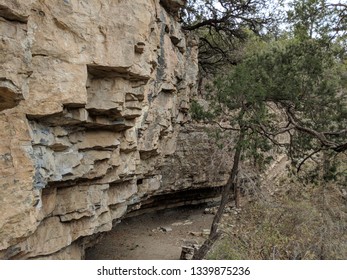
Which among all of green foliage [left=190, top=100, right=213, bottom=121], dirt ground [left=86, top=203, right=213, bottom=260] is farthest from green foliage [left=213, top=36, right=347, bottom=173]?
dirt ground [left=86, top=203, right=213, bottom=260]

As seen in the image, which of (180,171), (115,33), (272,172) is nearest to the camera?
(115,33)

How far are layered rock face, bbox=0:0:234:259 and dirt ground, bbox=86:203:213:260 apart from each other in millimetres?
3908

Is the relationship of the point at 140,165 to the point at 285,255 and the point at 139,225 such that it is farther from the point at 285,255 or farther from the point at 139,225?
the point at 139,225

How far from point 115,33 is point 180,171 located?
856 centimetres

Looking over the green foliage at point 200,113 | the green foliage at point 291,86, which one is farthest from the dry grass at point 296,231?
the green foliage at point 200,113

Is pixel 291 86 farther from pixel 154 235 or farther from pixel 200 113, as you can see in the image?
pixel 154 235

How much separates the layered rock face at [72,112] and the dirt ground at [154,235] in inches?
154

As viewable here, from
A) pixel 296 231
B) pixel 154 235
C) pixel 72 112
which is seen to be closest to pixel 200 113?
pixel 296 231

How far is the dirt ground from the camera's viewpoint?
34.8 feet

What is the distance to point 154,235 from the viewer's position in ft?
40.8

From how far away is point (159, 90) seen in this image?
7.39 metres

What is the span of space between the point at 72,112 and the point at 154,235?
8697 millimetres

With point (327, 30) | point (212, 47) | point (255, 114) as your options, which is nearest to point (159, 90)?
point (255, 114)

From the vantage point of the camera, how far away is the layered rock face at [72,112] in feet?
12.2
